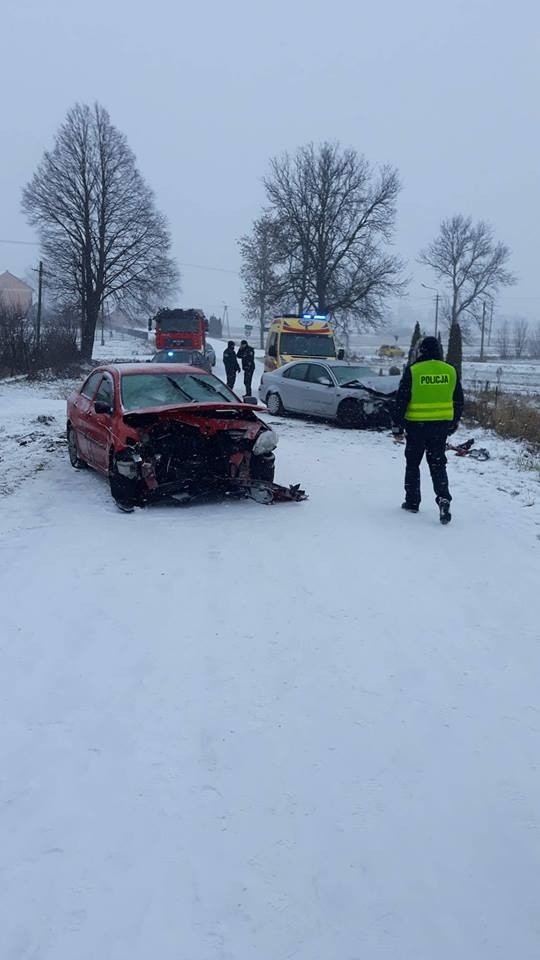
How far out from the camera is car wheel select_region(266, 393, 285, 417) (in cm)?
1706

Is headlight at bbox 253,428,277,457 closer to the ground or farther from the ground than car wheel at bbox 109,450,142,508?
farther from the ground

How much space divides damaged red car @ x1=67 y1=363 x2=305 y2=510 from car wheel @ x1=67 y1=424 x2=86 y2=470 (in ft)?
4.50

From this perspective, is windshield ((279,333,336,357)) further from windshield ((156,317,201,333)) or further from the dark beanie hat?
the dark beanie hat

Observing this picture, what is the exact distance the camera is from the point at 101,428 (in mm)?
8508

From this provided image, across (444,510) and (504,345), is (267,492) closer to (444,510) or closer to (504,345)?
(444,510)

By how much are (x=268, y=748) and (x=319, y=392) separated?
12.6m

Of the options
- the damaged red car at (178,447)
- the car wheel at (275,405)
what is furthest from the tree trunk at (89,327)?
the damaged red car at (178,447)

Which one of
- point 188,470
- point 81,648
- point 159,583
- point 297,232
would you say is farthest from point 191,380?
point 297,232

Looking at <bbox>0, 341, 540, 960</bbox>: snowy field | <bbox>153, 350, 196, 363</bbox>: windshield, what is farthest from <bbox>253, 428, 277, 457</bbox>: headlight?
<bbox>153, 350, 196, 363</bbox>: windshield

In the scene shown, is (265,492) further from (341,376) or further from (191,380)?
(341,376)

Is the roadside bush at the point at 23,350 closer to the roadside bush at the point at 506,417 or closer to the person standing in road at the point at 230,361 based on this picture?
the person standing in road at the point at 230,361

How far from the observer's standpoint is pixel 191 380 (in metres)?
9.16

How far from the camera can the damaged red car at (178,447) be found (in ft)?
25.3

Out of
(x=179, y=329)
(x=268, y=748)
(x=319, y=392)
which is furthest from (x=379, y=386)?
(x=179, y=329)
